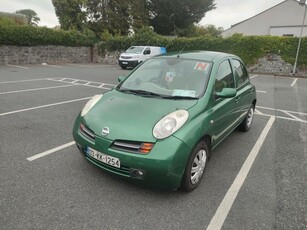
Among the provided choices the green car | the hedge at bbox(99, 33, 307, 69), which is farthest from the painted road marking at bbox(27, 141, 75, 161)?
the hedge at bbox(99, 33, 307, 69)

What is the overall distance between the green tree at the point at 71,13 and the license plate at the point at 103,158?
2647 cm

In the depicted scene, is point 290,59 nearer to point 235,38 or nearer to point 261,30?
point 235,38

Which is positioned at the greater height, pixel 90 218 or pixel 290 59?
pixel 290 59

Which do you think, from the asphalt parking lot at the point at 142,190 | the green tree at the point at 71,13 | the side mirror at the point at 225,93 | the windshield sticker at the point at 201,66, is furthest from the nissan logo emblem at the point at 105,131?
the green tree at the point at 71,13

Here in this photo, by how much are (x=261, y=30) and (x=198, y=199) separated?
29.9 meters

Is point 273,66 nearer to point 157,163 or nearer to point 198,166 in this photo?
point 198,166

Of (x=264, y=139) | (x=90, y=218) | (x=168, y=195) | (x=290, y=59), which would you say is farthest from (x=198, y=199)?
(x=290, y=59)

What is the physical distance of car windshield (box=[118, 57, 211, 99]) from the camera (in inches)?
131

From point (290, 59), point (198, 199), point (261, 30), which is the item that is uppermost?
point (261, 30)

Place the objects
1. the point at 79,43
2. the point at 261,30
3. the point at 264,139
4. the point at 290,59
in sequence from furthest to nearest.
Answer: the point at 261,30, the point at 79,43, the point at 290,59, the point at 264,139

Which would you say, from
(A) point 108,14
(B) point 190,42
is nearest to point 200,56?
(B) point 190,42

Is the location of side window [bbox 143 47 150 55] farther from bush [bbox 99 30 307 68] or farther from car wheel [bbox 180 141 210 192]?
car wheel [bbox 180 141 210 192]

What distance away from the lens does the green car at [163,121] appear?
2564mm

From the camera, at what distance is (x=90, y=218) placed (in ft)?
8.00
